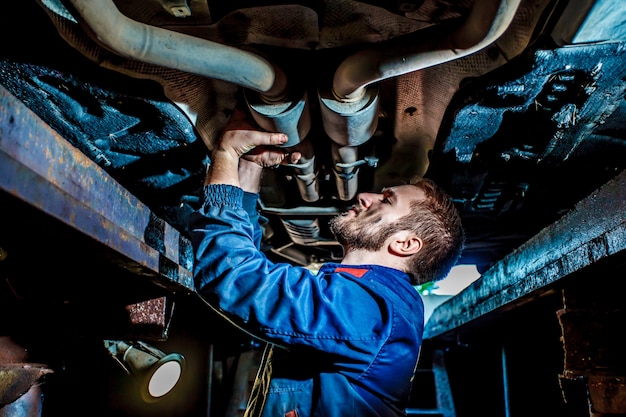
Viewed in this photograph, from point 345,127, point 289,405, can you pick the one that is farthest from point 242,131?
point 289,405

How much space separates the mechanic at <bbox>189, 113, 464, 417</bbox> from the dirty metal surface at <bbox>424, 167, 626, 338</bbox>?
46cm

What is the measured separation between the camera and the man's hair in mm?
1438

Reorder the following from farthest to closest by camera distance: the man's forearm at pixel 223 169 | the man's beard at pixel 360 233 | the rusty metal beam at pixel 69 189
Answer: the man's beard at pixel 360 233 < the man's forearm at pixel 223 169 < the rusty metal beam at pixel 69 189

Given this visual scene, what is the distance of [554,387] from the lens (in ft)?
6.73

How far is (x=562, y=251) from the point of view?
132 centimetres

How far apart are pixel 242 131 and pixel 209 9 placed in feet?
1.05

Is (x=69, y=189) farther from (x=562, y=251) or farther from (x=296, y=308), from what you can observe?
(x=562, y=251)

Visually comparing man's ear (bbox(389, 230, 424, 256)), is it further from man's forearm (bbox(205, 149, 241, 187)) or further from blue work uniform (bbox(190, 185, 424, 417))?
man's forearm (bbox(205, 149, 241, 187))

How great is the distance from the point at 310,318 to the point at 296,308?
0.14 ft

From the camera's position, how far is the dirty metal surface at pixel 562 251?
3.47 ft

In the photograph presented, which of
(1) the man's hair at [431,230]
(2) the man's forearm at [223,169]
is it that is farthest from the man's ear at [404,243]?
(2) the man's forearm at [223,169]

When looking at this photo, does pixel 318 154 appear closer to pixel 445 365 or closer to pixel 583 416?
pixel 583 416

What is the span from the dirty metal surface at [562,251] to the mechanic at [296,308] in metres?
0.46

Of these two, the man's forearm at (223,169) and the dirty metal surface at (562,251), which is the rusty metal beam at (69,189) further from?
the dirty metal surface at (562,251)
